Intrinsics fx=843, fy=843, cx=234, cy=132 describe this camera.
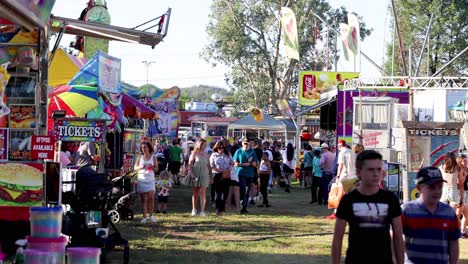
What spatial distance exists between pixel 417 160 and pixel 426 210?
32.4ft

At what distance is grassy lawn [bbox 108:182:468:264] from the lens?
12.2 m

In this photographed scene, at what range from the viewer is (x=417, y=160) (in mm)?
15930

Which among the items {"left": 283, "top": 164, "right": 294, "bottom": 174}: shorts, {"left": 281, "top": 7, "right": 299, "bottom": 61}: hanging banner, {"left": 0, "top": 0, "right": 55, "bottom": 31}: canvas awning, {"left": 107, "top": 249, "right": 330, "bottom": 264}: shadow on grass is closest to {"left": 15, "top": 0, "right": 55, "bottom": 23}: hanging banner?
{"left": 0, "top": 0, "right": 55, "bottom": 31}: canvas awning

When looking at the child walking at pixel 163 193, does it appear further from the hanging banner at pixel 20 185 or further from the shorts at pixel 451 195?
the hanging banner at pixel 20 185

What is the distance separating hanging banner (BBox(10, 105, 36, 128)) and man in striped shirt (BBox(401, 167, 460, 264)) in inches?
229

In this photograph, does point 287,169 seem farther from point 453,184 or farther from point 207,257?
point 207,257

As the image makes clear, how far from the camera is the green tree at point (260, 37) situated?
59500 millimetres

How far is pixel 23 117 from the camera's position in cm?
1066

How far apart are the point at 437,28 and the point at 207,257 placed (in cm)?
5015

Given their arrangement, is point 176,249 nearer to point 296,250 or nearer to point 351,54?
point 296,250

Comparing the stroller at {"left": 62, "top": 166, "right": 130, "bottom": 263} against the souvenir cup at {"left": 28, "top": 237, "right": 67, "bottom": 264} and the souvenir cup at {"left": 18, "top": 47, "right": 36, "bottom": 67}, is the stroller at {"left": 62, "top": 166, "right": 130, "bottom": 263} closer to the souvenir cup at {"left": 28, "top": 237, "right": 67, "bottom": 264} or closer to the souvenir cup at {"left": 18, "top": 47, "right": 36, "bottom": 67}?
the souvenir cup at {"left": 18, "top": 47, "right": 36, "bottom": 67}

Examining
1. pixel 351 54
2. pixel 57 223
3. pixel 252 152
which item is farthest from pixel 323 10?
pixel 57 223

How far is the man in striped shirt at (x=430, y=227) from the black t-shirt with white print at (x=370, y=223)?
29 centimetres

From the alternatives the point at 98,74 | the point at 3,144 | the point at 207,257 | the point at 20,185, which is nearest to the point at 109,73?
the point at 98,74
